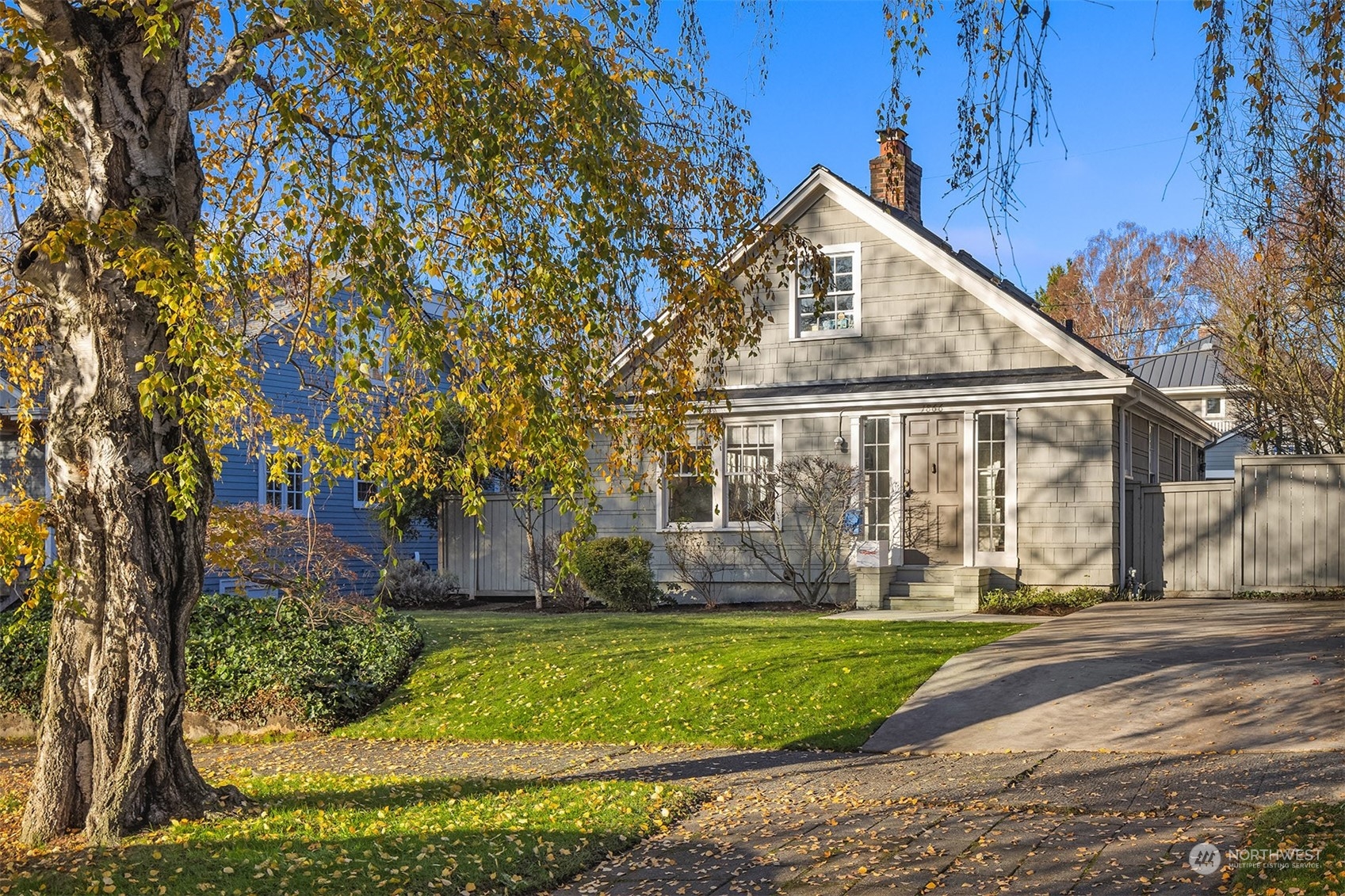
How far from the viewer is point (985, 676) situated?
35.4 ft

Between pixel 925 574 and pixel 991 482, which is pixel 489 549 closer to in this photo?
pixel 925 574

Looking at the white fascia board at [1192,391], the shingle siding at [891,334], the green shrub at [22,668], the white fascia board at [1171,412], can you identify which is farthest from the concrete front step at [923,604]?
the white fascia board at [1192,391]

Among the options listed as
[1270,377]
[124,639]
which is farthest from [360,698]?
[1270,377]

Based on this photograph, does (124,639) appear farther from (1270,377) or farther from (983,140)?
(1270,377)

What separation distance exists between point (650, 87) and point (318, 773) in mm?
5618

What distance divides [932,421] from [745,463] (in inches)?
119

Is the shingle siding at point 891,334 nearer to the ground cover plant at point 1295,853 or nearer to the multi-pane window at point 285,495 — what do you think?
the multi-pane window at point 285,495

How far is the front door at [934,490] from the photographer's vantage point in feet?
57.8

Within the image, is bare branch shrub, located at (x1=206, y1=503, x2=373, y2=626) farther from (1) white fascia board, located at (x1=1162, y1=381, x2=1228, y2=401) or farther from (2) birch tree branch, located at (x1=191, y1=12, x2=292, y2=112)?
(1) white fascia board, located at (x1=1162, y1=381, x2=1228, y2=401)

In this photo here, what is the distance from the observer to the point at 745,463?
1903cm

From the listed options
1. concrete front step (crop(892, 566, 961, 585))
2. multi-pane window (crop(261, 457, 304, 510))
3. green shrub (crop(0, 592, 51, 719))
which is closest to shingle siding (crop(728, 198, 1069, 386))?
concrete front step (crop(892, 566, 961, 585))

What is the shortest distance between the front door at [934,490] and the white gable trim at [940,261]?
1.69m

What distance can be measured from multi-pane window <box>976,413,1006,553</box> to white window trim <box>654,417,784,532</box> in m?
2.98

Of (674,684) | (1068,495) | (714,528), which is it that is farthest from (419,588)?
(1068,495)
